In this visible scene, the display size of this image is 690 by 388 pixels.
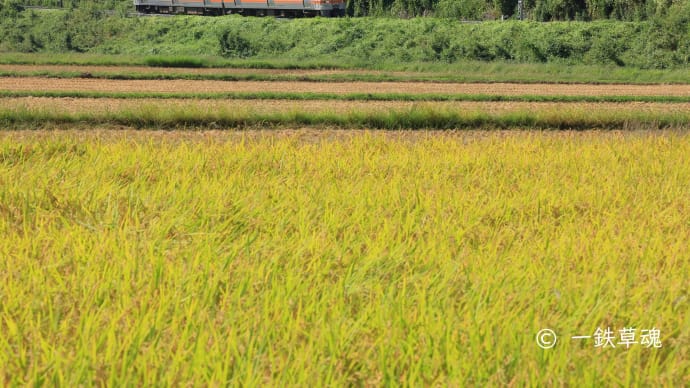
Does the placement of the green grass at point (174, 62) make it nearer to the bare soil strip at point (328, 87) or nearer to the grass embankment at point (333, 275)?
the bare soil strip at point (328, 87)

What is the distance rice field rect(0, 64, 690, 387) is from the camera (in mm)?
3096

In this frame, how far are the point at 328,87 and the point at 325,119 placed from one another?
8778mm

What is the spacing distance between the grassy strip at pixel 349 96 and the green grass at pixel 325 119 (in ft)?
15.0

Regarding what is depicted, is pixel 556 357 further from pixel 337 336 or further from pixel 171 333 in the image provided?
pixel 171 333

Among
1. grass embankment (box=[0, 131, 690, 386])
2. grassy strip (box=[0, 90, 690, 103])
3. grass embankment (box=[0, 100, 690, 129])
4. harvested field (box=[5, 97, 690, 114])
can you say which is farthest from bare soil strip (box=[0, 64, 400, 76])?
grass embankment (box=[0, 131, 690, 386])

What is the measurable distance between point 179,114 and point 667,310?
1182 cm

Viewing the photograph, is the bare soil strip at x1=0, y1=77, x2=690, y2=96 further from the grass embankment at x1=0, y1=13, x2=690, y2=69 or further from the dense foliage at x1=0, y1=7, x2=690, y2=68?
the dense foliage at x1=0, y1=7, x2=690, y2=68

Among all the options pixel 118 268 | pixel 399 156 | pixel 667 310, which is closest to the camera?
pixel 667 310

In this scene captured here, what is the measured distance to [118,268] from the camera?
405 centimetres

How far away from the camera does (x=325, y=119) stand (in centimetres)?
1511

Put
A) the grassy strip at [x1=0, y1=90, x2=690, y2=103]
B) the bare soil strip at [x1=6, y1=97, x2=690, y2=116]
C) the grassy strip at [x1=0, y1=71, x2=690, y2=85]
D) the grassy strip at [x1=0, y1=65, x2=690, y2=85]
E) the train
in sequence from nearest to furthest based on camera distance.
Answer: the bare soil strip at [x1=6, y1=97, x2=690, y2=116]
the grassy strip at [x1=0, y1=90, x2=690, y2=103]
the grassy strip at [x1=0, y1=71, x2=690, y2=85]
the grassy strip at [x1=0, y1=65, x2=690, y2=85]
the train

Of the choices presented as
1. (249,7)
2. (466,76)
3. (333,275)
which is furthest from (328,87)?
(249,7)

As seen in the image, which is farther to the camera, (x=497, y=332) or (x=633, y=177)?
(x=633, y=177)

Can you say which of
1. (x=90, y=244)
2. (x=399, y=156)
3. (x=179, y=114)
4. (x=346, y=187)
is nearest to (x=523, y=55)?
(x=179, y=114)
